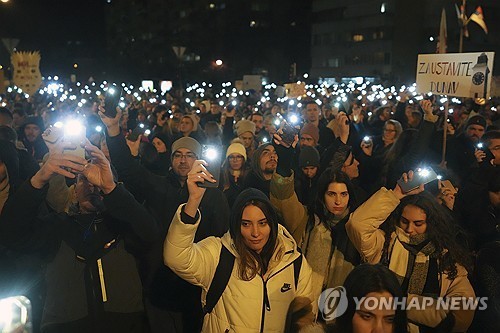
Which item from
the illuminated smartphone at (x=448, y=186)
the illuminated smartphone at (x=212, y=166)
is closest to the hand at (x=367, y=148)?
the illuminated smartphone at (x=448, y=186)

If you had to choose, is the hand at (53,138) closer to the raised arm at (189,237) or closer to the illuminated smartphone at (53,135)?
the illuminated smartphone at (53,135)

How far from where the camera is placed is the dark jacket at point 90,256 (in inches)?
136

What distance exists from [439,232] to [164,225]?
2145 mm

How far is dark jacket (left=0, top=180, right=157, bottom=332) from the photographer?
3459mm

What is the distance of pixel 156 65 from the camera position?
63438 mm

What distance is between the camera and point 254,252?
349cm

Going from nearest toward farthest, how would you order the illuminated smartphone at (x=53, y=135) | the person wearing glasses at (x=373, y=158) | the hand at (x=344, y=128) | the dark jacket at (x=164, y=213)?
the illuminated smartphone at (x=53, y=135), the dark jacket at (x=164, y=213), the hand at (x=344, y=128), the person wearing glasses at (x=373, y=158)

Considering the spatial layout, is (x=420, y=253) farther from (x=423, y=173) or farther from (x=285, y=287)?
(x=285, y=287)

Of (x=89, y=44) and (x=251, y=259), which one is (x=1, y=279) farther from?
(x=89, y=44)


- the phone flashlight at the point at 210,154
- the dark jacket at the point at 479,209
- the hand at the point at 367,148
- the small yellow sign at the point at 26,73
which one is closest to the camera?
the phone flashlight at the point at 210,154

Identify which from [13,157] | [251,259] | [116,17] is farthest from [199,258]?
[116,17]

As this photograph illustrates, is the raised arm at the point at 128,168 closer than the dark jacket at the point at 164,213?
No

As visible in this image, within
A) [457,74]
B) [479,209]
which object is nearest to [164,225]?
[479,209]

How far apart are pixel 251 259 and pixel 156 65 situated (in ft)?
203
